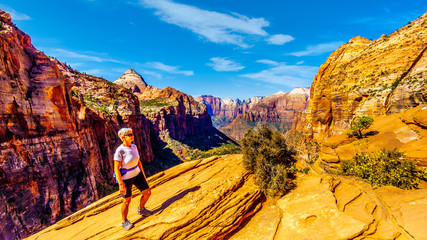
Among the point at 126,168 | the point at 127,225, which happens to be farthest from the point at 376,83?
the point at 127,225

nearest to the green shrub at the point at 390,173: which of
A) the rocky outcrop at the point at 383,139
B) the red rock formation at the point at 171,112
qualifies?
the rocky outcrop at the point at 383,139

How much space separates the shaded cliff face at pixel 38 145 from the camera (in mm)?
19688

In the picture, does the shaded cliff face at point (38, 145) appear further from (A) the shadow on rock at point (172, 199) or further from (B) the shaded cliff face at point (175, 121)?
(B) the shaded cliff face at point (175, 121)

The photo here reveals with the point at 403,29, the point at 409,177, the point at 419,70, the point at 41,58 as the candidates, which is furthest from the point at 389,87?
the point at 41,58

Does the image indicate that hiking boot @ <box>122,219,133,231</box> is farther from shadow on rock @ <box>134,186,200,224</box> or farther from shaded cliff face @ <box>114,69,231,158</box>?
shaded cliff face @ <box>114,69,231,158</box>

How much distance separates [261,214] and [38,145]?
1263 inches

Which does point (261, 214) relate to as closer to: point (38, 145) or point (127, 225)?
point (127, 225)

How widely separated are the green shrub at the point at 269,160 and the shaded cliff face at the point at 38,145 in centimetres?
2768

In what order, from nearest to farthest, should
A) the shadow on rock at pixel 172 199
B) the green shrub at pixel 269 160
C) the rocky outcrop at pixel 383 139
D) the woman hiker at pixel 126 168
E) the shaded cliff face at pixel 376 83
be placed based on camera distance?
the woman hiker at pixel 126 168, the shadow on rock at pixel 172 199, the green shrub at pixel 269 160, the rocky outcrop at pixel 383 139, the shaded cliff face at pixel 376 83

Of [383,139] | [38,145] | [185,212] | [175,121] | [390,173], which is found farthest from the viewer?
[175,121]

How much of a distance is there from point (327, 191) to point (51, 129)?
3490 cm

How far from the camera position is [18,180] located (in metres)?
20.5

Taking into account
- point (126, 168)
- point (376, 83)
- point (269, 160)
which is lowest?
point (269, 160)

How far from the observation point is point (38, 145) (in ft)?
77.0
